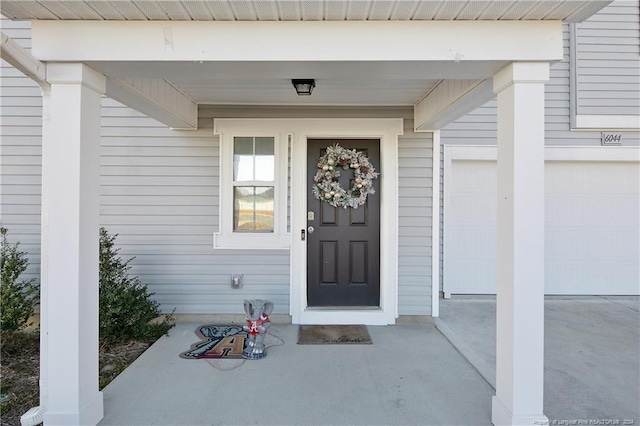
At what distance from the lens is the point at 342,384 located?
2.70 meters

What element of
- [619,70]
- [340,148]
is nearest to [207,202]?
[340,148]

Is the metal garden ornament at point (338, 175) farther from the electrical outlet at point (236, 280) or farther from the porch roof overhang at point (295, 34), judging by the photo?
the porch roof overhang at point (295, 34)

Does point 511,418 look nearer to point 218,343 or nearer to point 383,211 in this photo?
point 383,211

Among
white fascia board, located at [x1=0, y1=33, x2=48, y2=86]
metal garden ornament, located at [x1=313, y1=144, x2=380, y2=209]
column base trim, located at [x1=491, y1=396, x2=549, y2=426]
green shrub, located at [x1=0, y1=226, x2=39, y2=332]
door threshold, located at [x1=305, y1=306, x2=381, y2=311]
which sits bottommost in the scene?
column base trim, located at [x1=491, y1=396, x2=549, y2=426]

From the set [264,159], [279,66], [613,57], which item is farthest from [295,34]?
[613,57]

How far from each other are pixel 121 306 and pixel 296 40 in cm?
→ 283

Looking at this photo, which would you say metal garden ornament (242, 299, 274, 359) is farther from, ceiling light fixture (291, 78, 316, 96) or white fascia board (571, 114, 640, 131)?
white fascia board (571, 114, 640, 131)

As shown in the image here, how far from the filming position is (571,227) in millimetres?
5039

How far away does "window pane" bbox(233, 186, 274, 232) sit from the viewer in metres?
4.03

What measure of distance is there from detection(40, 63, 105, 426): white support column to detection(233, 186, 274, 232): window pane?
192cm

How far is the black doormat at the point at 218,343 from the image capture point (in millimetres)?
3166

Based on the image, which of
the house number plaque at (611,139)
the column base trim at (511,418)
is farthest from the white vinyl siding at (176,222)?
the house number plaque at (611,139)

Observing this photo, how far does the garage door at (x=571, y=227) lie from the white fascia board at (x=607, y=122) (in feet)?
1.50

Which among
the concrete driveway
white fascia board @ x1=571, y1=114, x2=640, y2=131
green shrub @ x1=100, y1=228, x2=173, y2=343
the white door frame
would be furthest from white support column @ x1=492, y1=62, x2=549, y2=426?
white fascia board @ x1=571, y1=114, x2=640, y2=131
